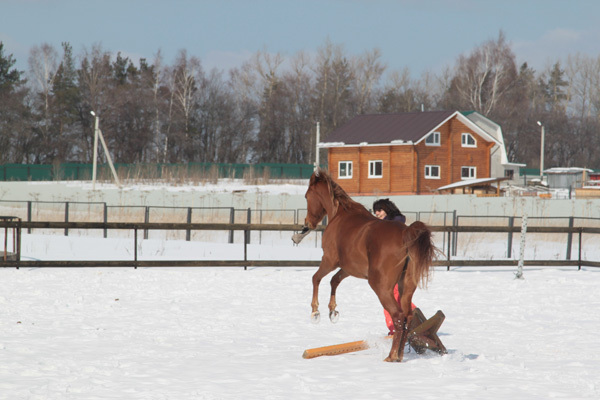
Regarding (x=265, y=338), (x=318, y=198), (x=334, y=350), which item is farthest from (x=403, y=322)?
(x=265, y=338)

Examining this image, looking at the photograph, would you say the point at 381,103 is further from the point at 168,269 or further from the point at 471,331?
the point at 471,331

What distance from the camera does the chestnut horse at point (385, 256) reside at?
7.14 m

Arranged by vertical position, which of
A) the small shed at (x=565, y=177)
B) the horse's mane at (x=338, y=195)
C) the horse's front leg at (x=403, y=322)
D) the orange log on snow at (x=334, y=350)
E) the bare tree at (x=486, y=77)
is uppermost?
the bare tree at (x=486, y=77)

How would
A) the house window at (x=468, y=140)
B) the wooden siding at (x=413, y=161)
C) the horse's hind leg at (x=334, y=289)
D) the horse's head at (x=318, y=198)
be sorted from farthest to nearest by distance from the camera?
the house window at (x=468, y=140)
the wooden siding at (x=413, y=161)
the horse's head at (x=318, y=198)
the horse's hind leg at (x=334, y=289)

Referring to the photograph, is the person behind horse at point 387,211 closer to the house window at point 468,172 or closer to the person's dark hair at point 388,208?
the person's dark hair at point 388,208

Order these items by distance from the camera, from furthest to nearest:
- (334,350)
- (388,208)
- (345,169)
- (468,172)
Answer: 1. (468,172)
2. (345,169)
3. (388,208)
4. (334,350)

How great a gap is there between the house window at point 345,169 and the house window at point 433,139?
5994 mm

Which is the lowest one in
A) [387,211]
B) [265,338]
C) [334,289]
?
[265,338]

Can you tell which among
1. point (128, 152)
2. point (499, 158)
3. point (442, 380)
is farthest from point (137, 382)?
point (128, 152)

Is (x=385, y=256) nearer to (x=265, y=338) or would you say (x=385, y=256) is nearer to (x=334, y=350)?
(x=334, y=350)

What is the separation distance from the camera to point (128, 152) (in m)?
71.2

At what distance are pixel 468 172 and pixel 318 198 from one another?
153 ft

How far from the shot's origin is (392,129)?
172 feet

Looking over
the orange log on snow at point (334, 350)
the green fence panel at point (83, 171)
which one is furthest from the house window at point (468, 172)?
the orange log on snow at point (334, 350)
